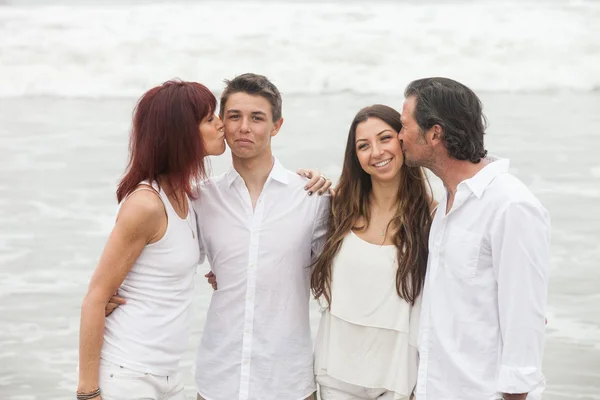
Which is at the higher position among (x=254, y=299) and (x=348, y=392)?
(x=254, y=299)

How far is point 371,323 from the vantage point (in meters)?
2.90

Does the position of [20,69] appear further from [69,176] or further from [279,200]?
[279,200]

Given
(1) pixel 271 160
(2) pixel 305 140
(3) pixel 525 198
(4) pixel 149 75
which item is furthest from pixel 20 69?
(3) pixel 525 198

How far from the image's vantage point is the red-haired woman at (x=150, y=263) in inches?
98.5

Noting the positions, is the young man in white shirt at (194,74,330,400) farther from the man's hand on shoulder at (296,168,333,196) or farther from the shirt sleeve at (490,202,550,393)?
the shirt sleeve at (490,202,550,393)

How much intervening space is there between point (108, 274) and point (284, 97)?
32.7 feet

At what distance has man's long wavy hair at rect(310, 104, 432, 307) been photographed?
2.86 meters

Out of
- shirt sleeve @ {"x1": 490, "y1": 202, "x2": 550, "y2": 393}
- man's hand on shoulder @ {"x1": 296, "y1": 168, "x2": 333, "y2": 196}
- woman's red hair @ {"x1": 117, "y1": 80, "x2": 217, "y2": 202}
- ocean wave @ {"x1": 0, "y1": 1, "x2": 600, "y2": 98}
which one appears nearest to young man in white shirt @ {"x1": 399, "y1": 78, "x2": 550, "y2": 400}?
shirt sleeve @ {"x1": 490, "y1": 202, "x2": 550, "y2": 393}

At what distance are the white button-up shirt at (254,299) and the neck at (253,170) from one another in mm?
37

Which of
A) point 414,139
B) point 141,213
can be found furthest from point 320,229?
point 141,213

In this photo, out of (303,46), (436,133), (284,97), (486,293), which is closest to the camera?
(486,293)

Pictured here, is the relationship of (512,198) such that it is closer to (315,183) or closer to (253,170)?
(315,183)

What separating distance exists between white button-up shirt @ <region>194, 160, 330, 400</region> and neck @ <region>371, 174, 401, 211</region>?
287mm

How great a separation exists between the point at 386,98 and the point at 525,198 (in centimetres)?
1027
